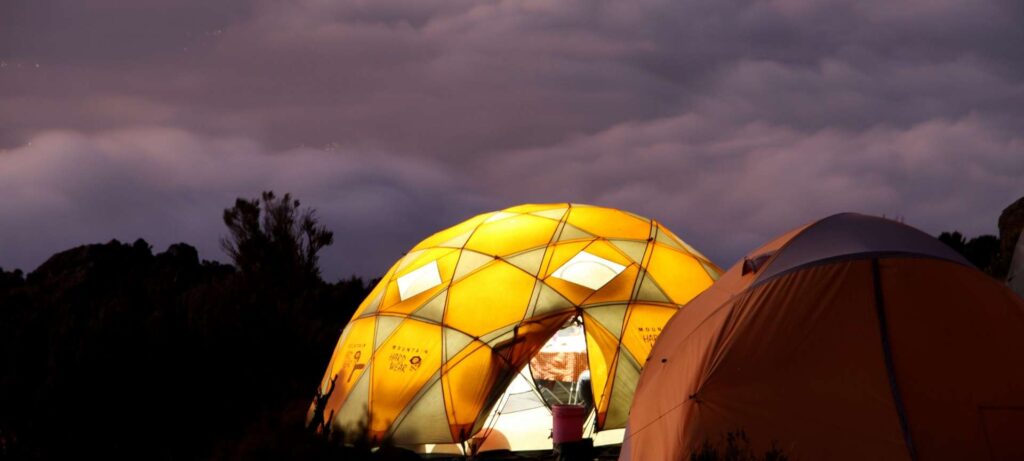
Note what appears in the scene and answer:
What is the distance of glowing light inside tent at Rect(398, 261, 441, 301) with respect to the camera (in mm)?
11008

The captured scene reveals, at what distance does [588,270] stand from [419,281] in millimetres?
2214

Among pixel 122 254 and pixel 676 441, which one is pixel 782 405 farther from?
pixel 122 254

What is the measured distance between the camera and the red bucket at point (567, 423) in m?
9.16

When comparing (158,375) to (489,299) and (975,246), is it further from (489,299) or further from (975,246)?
(975,246)

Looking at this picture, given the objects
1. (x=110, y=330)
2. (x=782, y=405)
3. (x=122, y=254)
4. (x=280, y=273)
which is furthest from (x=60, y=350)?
(x=122, y=254)

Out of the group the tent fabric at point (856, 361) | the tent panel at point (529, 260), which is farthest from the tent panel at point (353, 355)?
the tent fabric at point (856, 361)

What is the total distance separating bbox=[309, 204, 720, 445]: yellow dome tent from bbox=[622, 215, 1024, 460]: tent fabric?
3314mm

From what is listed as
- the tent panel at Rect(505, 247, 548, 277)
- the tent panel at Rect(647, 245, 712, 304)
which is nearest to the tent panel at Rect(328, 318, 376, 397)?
the tent panel at Rect(505, 247, 548, 277)

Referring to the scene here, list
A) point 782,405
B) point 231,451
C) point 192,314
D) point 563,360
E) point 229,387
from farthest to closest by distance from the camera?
point 563,360 < point 192,314 < point 229,387 < point 231,451 < point 782,405

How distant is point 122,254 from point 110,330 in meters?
20.6

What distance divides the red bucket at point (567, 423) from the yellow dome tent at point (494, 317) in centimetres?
81

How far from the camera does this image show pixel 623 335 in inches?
→ 401

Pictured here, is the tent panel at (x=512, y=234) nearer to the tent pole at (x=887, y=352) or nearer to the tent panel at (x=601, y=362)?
the tent panel at (x=601, y=362)


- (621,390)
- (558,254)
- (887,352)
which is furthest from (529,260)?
(887,352)
